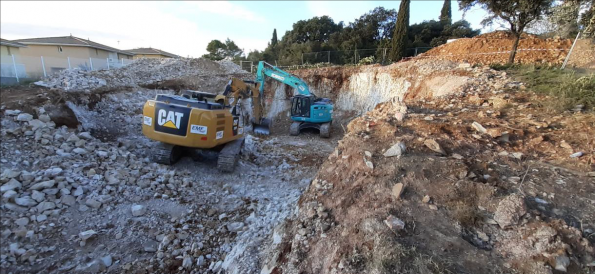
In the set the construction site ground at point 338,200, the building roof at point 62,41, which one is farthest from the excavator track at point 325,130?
the building roof at point 62,41

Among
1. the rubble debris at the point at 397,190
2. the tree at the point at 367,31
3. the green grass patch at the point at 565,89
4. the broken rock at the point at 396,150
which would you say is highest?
the tree at the point at 367,31

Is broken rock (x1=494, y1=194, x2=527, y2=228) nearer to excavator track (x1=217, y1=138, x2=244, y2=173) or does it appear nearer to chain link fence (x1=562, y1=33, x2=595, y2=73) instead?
excavator track (x1=217, y1=138, x2=244, y2=173)

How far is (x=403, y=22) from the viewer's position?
64.2 ft

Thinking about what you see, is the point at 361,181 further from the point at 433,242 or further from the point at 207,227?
the point at 207,227

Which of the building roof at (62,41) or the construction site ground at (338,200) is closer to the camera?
the construction site ground at (338,200)

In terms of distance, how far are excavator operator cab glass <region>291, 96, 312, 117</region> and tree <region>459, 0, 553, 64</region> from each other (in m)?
7.71

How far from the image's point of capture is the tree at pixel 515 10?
10242 mm

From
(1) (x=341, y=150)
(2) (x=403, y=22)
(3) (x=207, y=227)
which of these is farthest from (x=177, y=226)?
(2) (x=403, y=22)

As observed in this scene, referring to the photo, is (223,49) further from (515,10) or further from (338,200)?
(338,200)

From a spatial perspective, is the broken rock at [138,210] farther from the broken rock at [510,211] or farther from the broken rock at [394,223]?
the broken rock at [510,211]

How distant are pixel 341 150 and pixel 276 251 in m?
1.96

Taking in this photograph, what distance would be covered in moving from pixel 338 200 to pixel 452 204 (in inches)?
44.7

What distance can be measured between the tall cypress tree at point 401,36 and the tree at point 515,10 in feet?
24.2

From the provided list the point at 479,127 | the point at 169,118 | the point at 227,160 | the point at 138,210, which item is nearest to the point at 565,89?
the point at 479,127
